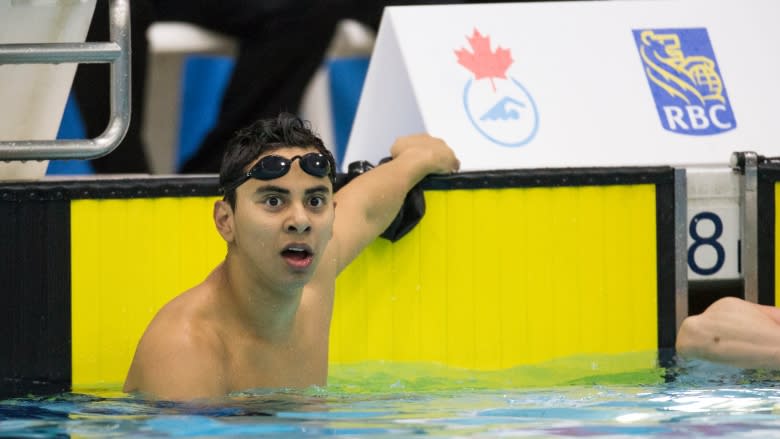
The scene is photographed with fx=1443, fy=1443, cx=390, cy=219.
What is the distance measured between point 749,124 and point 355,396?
156cm

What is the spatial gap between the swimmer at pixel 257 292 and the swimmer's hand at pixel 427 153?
467mm

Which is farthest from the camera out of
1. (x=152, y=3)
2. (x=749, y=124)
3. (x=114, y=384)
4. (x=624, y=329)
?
(x=152, y=3)

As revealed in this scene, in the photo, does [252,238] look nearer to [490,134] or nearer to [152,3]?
[490,134]

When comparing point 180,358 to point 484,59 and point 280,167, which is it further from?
point 484,59

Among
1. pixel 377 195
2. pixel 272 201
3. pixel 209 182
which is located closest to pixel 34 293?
pixel 209 182

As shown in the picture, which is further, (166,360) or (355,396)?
(355,396)

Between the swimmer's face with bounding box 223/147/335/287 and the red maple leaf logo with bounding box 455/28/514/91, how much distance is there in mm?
1114

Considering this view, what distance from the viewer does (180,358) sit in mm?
2996

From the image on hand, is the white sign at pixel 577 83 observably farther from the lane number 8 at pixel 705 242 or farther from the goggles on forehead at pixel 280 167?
the goggles on forehead at pixel 280 167

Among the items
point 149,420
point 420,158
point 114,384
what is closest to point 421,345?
point 420,158

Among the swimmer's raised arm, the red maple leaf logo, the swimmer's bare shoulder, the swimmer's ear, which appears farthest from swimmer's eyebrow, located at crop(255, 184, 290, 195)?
the red maple leaf logo

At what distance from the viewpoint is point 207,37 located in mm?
5520

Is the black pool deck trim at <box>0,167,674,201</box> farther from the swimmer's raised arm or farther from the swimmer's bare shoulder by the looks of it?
the swimmer's bare shoulder

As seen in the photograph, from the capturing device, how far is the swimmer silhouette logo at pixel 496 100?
158 inches
